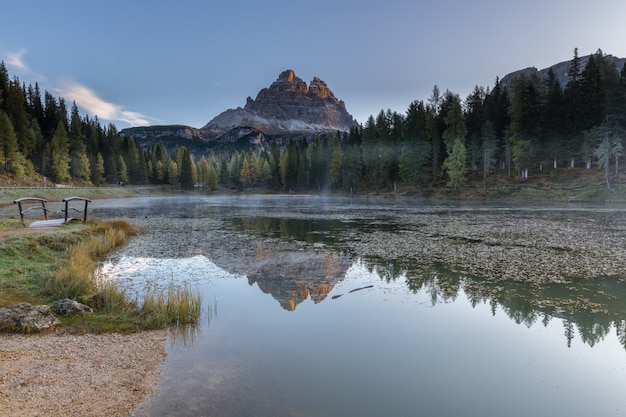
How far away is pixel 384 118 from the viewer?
98812mm

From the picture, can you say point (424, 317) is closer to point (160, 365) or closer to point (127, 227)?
point (160, 365)

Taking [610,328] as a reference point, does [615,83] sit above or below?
above

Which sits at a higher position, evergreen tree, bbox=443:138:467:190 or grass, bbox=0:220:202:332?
evergreen tree, bbox=443:138:467:190

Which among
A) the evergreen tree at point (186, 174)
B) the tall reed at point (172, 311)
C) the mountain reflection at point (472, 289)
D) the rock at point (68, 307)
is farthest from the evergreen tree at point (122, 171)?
the tall reed at point (172, 311)

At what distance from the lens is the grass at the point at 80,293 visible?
9.66 metres

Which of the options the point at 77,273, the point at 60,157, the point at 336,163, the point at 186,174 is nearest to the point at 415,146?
the point at 336,163

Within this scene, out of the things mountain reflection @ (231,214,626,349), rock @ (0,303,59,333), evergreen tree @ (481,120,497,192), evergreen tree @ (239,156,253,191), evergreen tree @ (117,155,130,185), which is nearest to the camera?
rock @ (0,303,59,333)

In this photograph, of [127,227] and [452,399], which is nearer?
[452,399]

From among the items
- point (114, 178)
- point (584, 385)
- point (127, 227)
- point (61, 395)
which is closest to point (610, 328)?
point (584, 385)

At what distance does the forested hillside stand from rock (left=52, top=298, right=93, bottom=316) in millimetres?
65979

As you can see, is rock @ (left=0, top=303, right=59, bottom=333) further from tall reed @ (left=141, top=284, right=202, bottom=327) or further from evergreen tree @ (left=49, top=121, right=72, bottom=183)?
evergreen tree @ (left=49, top=121, right=72, bottom=183)

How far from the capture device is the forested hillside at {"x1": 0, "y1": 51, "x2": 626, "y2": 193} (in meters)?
65.6

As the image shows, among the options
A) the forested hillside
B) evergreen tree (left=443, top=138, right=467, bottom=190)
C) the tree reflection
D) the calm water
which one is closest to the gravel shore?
the calm water

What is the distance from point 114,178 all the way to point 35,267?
115249 mm
